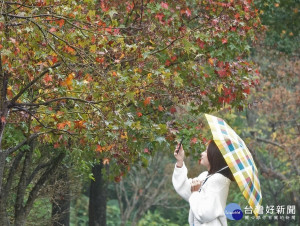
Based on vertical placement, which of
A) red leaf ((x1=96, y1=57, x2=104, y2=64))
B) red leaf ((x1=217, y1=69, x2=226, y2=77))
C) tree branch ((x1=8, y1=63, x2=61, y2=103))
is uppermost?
red leaf ((x1=217, y1=69, x2=226, y2=77))

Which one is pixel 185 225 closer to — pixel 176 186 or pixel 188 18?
pixel 188 18

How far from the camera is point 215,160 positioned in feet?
17.9

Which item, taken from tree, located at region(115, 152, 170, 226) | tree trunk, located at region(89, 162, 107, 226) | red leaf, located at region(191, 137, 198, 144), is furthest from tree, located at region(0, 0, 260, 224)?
tree, located at region(115, 152, 170, 226)

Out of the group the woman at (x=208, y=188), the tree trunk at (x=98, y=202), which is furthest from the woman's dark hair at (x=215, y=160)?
the tree trunk at (x=98, y=202)

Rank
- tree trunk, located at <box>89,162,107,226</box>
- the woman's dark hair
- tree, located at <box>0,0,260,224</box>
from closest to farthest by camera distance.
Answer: the woman's dark hair < tree, located at <box>0,0,260,224</box> < tree trunk, located at <box>89,162,107,226</box>

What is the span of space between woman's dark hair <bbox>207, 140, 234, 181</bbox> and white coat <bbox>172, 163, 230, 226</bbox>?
0.06m

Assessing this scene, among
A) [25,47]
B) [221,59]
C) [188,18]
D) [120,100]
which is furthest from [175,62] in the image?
[25,47]

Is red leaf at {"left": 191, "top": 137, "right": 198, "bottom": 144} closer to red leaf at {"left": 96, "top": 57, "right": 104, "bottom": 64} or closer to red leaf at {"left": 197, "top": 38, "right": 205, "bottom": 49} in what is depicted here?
red leaf at {"left": 197, "top": 38, "right": 205, "bottom": 49}

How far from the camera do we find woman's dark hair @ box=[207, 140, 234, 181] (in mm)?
5445

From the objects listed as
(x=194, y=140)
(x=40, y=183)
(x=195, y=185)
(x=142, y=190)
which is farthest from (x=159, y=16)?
(x=142, y=190)

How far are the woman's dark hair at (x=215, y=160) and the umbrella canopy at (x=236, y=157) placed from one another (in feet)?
0.57

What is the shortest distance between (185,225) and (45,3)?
24.9 metres

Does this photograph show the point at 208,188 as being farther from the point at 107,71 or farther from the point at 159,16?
the point at 159,16

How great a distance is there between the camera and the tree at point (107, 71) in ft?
22.4
